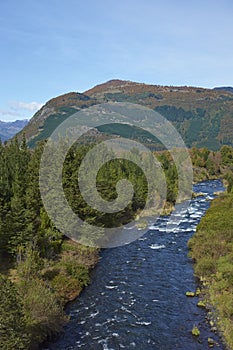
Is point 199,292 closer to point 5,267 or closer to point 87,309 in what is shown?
point 87,309

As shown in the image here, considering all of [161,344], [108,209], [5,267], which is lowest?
[161,344]

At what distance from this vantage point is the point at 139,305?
3847 cm

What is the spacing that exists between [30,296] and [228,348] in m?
17.5

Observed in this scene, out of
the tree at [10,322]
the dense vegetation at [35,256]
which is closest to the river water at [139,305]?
the dense vegetation at [35,256]

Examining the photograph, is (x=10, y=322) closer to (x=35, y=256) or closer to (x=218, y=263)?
(x=35, y=256)

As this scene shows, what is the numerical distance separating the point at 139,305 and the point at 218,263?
11.7 meters

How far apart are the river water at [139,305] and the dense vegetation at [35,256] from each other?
2134mm

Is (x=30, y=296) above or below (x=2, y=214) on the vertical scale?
below

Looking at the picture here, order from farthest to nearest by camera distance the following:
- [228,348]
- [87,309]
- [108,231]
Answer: [108,231]
[87,309]
[228,348]

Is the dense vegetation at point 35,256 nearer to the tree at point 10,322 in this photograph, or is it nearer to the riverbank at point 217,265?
the tree at point 10,322

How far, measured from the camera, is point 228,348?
29.8m

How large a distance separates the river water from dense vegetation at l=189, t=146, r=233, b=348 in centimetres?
145

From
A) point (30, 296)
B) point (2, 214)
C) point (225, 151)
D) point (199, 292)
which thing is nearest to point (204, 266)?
point (199, 292)

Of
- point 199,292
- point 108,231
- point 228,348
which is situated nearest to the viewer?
point 228,348
